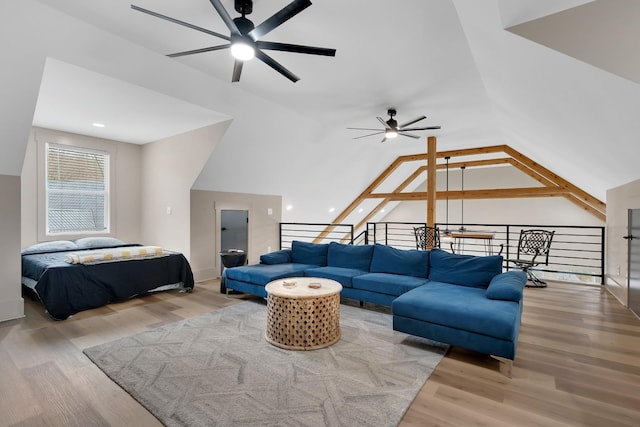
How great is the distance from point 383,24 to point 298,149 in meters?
3.45

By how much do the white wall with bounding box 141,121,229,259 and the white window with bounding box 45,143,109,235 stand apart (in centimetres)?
68

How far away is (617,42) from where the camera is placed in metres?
1.78

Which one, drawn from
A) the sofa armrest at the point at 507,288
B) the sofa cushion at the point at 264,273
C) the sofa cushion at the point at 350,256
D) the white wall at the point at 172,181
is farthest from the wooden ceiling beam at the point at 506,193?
the white wall at the point at 172,181

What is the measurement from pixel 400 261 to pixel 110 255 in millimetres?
3813

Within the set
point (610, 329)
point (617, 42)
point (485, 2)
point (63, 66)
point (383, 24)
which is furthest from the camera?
point (610, 329)

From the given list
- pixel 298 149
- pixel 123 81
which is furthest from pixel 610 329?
pixel 123 81

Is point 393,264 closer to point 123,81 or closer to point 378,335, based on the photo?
point 378,335

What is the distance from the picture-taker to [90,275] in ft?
12.5

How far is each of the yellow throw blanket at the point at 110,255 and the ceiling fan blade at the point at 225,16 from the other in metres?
3.33

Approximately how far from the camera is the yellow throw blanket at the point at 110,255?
12.4ft

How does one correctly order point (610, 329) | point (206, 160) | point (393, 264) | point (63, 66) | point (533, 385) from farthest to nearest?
Result: point (206, 160) → point (393, 264) → point (610, 329) → point (63, 66) → point (533, 385)

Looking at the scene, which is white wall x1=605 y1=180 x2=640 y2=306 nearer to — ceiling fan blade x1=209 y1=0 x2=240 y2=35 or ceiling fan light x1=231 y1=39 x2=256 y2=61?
ceiling fan light x1=231 y1=39 x2=256 y2=61

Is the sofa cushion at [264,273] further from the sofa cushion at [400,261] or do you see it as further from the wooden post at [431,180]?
the wooden post at [431,180]

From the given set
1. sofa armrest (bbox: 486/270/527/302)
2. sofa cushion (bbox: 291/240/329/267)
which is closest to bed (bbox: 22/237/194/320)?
sofa cushion (bbox: 291/240/329/267)
